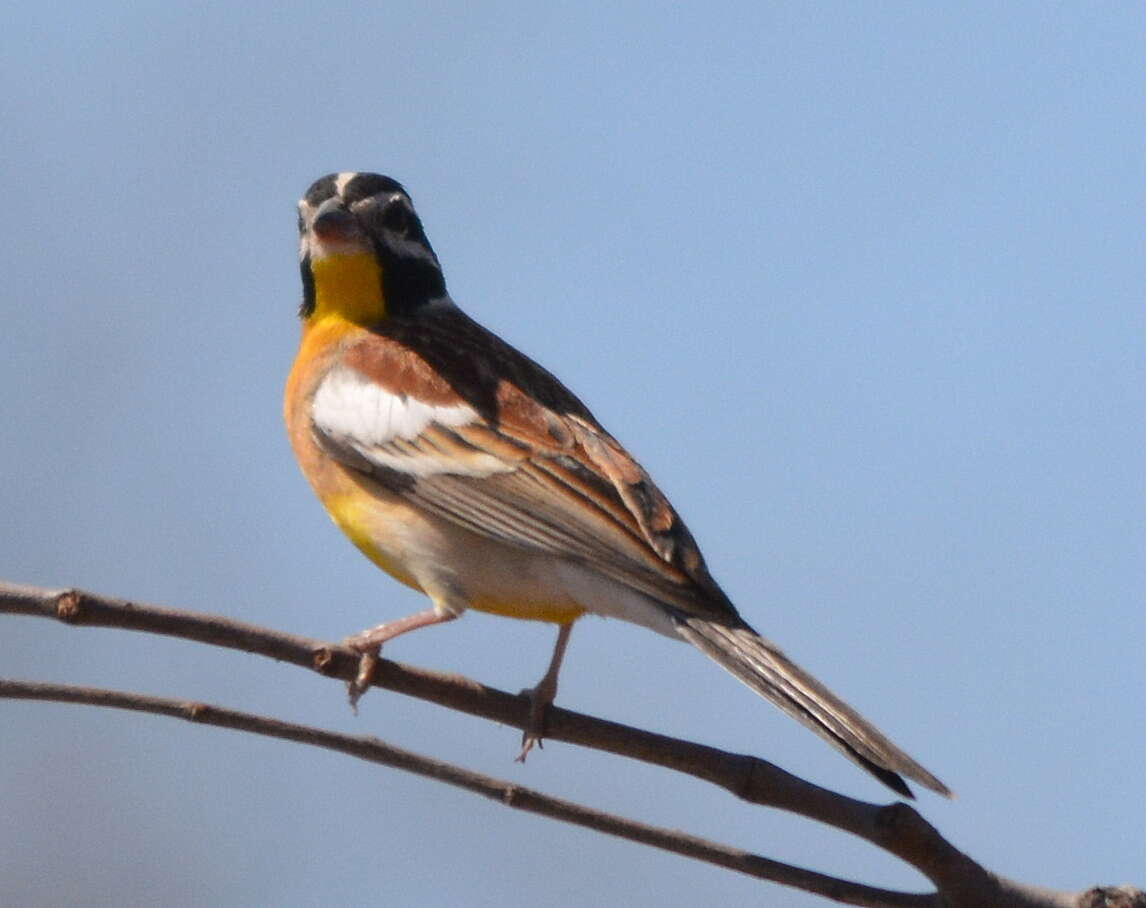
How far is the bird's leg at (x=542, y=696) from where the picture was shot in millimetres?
4496

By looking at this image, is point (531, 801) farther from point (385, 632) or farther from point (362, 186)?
point (362, 186)

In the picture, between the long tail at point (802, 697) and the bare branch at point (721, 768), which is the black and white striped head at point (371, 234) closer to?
the long tail at point (802, 697)

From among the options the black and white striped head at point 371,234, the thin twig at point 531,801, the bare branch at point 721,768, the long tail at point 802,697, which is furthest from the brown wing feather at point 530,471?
the thin twig at point 531,801

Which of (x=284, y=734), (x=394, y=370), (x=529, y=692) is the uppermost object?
(x=394, y=370)

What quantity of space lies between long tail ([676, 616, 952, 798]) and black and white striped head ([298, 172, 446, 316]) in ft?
9.50

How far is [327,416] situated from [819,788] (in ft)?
10.2

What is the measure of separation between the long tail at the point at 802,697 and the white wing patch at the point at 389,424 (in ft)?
4.34

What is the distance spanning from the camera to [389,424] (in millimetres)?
6168

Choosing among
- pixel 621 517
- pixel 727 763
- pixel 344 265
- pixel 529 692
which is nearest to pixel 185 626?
pixel 727 763

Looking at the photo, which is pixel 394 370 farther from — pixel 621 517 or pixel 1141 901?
pixel 1141 901

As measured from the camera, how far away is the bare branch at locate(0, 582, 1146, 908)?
346 centimetres

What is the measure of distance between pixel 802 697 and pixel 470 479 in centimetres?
186

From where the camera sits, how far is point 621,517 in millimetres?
5484

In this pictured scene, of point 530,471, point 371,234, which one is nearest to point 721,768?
point 530,471
